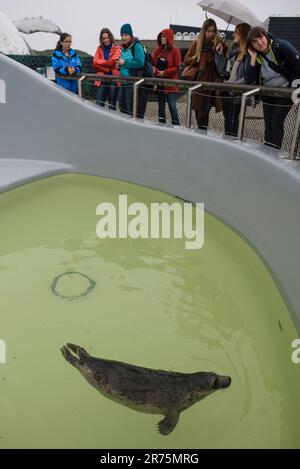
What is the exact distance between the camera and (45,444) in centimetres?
168

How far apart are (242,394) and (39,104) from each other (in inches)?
A: 183

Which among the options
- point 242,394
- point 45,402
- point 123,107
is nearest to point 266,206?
point 242,394

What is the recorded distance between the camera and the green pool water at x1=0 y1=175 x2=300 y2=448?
5.75ft

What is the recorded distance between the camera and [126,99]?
16.1 ft

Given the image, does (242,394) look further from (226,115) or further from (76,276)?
(226,115)

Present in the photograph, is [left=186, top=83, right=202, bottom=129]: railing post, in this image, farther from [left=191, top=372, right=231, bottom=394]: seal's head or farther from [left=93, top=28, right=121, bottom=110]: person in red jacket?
[left=191, top=372, right=231, bottom=394]: seal's head

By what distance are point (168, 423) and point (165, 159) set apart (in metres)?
3.13

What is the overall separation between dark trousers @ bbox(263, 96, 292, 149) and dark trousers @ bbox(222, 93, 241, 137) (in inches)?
17.5

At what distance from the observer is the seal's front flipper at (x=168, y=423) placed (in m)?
1.74

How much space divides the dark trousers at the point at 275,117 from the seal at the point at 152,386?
6.78 feet
